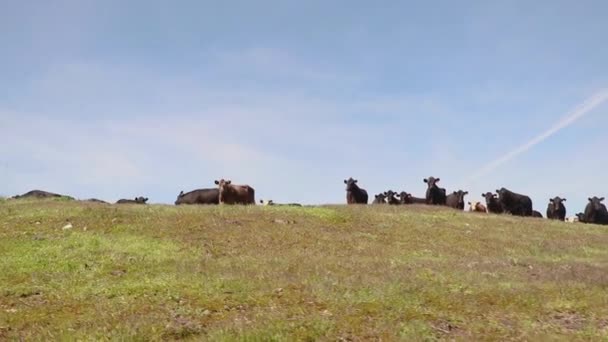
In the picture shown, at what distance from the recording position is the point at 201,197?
4488 cm

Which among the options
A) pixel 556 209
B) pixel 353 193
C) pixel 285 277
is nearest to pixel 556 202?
pixel 556 209

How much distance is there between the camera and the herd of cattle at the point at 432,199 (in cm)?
4475

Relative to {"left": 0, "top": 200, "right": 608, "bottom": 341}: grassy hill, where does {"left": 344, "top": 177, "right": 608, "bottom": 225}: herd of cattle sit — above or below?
above

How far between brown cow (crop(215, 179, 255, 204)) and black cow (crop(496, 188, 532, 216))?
60.1ft

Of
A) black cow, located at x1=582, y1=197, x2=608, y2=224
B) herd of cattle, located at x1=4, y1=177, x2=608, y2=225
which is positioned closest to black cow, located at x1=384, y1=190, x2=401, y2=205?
herd of cattle, located at x1=4, y1=177, x2=608, y2=225

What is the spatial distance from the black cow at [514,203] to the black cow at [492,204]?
2.47 feet

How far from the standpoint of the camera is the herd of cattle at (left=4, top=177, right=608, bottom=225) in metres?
44.8

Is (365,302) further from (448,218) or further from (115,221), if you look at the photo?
(448,218)

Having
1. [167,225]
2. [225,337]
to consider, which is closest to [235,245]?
[167,225]

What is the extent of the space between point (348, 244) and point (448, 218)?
10.4 m

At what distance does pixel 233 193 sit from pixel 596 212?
26.2 meters

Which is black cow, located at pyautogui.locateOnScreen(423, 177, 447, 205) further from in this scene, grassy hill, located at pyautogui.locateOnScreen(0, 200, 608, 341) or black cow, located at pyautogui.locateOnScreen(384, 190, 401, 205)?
grassy hill, located at pyautogui.locateOnScreen(0, 200, 608, 341)

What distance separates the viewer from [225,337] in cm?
1098

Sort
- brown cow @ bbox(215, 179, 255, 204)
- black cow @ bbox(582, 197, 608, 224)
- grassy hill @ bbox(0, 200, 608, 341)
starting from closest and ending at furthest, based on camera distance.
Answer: grassy hill @ bbox(0, 200, 608, 341)
brown cow @ bbox(215, 179, 255, 204)
black cow @ bbox(582, 197, 608, 224)
